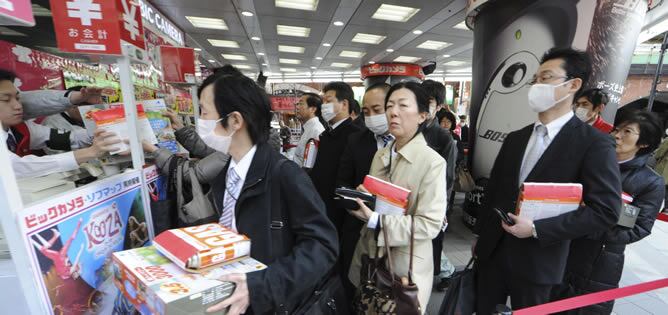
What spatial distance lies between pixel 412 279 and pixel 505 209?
666mm

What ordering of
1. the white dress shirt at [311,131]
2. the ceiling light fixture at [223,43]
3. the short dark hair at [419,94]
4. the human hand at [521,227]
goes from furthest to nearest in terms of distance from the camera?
1. the ceiling light fixture at [223,43]
2. the white dress shirt at [311,131]
3. the short dark hair at [419,94]
4. the human hand at [521,227]

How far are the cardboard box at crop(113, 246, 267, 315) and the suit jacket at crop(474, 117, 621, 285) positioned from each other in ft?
4.29

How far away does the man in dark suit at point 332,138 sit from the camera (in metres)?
2.69

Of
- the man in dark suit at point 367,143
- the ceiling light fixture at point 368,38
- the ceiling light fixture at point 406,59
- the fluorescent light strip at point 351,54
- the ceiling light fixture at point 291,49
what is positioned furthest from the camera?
the ceiling light fixture at point 406,59

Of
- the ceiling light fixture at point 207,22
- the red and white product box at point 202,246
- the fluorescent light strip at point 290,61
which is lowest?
the red and white product box at point 202,246

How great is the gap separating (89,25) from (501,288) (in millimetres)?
2430

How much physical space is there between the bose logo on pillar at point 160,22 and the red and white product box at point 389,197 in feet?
18.1

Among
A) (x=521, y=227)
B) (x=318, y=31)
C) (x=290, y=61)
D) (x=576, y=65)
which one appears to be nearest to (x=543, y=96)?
(x=576, y=65)

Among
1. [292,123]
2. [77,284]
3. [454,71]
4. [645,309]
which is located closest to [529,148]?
[77,284]

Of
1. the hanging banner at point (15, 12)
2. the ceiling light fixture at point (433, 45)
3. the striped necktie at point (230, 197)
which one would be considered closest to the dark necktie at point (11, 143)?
the hanging banner at point (15, 12)

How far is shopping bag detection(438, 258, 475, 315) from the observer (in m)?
1.62

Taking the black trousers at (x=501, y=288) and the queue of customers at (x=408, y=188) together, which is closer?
the queue of customers at (x=408, y=188)

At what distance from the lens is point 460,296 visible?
166 cm

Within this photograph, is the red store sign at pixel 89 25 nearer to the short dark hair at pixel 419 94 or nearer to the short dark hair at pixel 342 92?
the short dark hair at pixel 419 94
